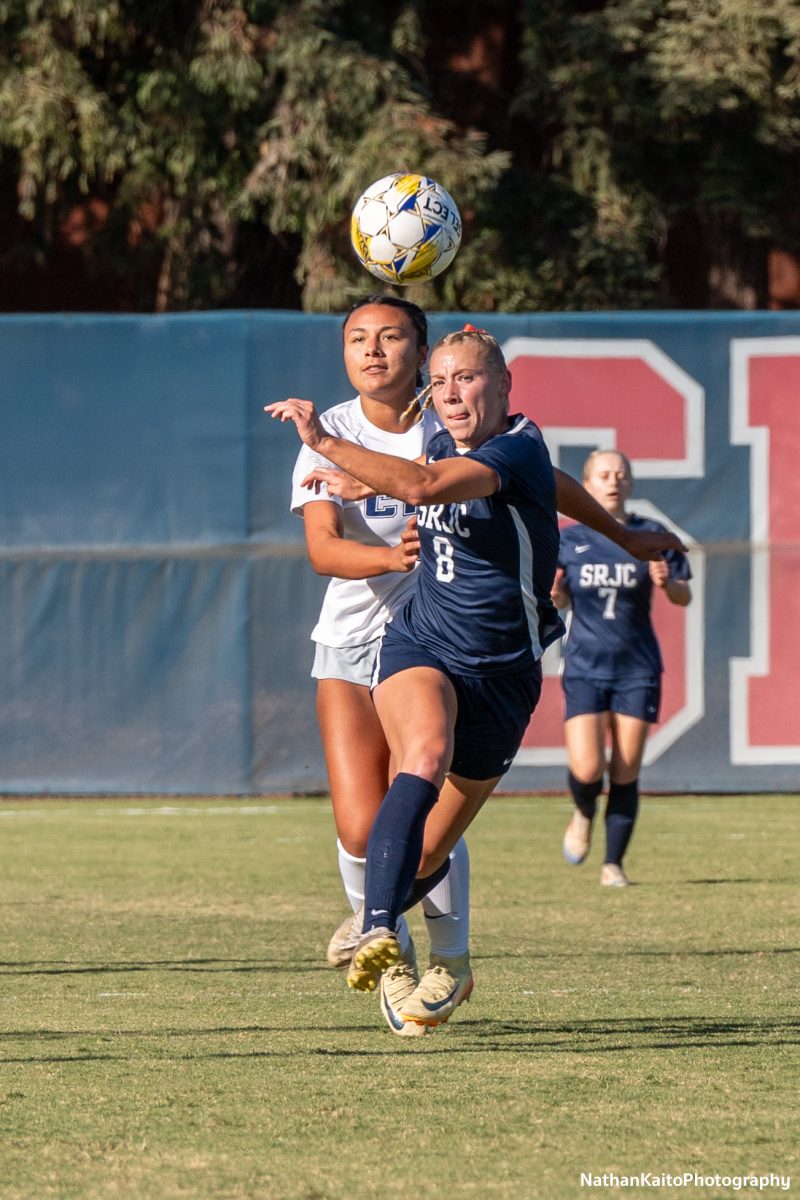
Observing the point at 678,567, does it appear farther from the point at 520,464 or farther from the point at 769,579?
the point at 520,464

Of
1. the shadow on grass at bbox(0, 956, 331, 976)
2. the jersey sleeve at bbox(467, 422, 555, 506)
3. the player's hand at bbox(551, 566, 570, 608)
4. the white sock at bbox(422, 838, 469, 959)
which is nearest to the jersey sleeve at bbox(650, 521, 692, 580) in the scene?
the player's hand at bbox(551, 566, 570, 608)

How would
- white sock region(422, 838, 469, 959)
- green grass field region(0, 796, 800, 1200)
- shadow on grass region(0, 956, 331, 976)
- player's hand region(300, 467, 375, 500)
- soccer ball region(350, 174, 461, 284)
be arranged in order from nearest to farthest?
1. green grass field region(0, 796, 800, 1200)
2. player's hand region(300, 467, 375, 500)
3. white sock region(422, 838, 469, 959)
4. soccer ball region(350, 174, 461, 284)
5. shadow on grass region(0, 956, 331, 976)

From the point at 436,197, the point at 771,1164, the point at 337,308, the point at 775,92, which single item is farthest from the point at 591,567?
the point at 775,92

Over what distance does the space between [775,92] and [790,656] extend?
24.3 ft

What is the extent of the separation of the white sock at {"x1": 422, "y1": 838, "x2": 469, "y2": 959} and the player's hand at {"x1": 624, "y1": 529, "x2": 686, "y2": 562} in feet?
3.54

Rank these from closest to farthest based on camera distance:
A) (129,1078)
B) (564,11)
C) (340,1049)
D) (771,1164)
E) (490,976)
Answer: (771,1164), (129,1078), (340,1049), (490,976), (564,11)

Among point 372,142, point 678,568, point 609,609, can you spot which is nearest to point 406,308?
point 678,568

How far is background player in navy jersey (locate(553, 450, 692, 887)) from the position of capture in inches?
359

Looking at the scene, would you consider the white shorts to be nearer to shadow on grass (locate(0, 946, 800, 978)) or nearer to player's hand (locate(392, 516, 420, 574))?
player's hand (locate(392, 516, 420, 574))

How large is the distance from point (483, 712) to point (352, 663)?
795mm

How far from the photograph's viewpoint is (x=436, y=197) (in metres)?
6.50

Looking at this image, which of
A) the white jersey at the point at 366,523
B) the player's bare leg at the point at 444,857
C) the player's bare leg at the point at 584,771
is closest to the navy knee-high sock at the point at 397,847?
the player's bare leg at the point at 444,857

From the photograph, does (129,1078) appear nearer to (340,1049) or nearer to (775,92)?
(340,1049)

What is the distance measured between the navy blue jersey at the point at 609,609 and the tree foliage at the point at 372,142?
755 centimetres
